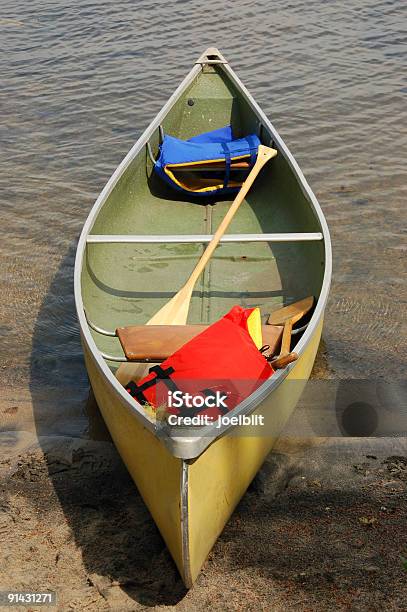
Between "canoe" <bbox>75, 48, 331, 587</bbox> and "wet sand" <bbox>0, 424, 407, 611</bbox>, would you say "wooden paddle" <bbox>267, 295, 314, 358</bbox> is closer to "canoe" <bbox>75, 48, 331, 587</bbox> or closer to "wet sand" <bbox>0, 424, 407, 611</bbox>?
"canoe" <bbox>75, 48, 331, 587</bbox>

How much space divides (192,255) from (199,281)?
0.47 metres

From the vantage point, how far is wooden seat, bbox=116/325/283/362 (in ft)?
Result: 14.6

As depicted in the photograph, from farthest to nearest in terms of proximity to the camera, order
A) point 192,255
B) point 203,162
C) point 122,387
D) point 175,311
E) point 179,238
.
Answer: point 203,162 → point 192,255 → point 179,238 → point 175,311 → point 122,387

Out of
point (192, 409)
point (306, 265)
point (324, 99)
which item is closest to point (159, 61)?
point (324, 99)

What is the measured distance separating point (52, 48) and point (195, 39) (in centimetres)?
269

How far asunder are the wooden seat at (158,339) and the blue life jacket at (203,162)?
267cm

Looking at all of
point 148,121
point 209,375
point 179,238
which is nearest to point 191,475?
point 209,375

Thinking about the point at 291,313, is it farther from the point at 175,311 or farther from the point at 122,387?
the point at 122,387

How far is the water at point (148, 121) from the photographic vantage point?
6.10 meters

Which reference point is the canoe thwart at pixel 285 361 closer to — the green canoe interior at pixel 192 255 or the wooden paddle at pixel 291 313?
the wooden paddle at pixel 291 313

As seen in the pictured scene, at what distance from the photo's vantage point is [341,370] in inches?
225

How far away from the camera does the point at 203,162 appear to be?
696 centimetres


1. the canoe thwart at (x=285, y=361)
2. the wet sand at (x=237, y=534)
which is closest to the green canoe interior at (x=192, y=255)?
the wet sand at (x=237, y=534)

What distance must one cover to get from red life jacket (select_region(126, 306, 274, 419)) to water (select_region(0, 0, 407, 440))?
1446 mm
